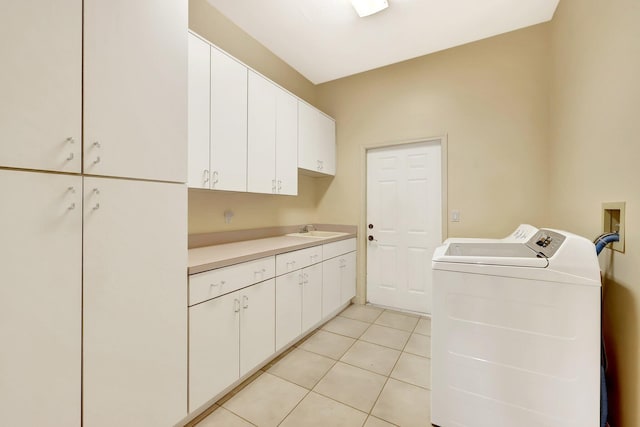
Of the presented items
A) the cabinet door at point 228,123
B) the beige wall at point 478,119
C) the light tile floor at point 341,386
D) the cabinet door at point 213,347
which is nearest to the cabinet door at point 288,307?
the light tile floor at point 341,386

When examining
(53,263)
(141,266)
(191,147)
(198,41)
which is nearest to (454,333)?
(141,266)

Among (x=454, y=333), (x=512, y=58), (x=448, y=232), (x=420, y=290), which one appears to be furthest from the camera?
(x=420, y=290)

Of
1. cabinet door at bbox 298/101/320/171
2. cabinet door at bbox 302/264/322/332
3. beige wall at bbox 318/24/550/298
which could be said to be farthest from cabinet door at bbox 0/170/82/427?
beige wall at bbox 318/24/550/298

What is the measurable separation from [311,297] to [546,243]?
178 centimetres

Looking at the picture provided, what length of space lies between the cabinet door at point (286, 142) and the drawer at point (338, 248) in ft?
2.23

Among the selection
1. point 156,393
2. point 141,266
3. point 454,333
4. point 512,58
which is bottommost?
point 156,393

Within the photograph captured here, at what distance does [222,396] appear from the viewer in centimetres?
166

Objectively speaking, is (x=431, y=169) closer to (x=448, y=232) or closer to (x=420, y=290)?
(x=448, y=232)

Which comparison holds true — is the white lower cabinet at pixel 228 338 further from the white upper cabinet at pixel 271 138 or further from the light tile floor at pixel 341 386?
the white upper cabinet at pixel 271 138

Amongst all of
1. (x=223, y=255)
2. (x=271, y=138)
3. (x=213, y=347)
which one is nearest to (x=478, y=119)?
(x=271, y=138)

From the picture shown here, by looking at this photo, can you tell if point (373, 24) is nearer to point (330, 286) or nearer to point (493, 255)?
point (493, 255)

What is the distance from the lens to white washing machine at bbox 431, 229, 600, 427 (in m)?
1.14

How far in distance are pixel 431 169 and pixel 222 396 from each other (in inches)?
111

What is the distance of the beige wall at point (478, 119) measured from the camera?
2.40 metres
